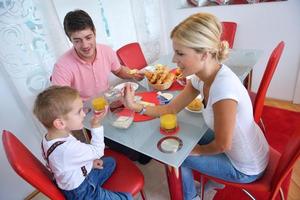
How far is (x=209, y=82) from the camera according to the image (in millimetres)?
1029

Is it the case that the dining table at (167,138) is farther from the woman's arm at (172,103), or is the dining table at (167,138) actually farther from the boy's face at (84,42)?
the boy's face at (84,42)

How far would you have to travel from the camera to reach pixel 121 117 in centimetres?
121

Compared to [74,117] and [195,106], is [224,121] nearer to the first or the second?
[195,106]

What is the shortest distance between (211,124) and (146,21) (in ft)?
6.52

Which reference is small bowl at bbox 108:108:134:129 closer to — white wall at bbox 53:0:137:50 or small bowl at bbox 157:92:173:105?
small bowl at bbox 157:92:173:105

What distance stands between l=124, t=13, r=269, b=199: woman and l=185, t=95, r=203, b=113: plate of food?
0.09 metres

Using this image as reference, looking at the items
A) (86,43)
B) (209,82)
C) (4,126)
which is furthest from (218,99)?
(4,126)

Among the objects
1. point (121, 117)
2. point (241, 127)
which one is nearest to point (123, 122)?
point (121, 117)

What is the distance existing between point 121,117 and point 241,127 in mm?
631

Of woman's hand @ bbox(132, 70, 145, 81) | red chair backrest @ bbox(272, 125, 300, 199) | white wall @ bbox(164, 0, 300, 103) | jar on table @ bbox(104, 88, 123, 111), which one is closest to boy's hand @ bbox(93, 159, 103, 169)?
jar on table @ bbox(104, 88, 123, 111)

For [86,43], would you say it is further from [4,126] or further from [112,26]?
[112,26]

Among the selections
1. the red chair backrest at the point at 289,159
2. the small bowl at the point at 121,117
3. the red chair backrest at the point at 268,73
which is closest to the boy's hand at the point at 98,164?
the small bowl at the point at 121,117

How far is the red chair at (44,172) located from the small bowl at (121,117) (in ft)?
0.74

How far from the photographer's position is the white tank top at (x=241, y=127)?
904 millimetres
